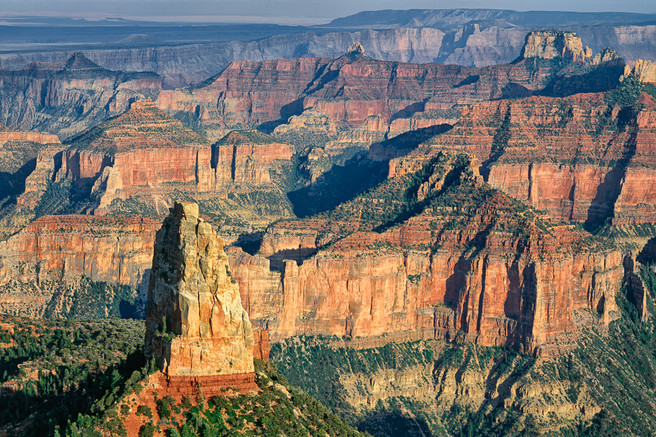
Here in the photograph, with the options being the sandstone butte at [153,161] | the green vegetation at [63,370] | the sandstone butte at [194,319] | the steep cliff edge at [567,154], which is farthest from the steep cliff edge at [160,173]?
the sandstone butte at [194,319]

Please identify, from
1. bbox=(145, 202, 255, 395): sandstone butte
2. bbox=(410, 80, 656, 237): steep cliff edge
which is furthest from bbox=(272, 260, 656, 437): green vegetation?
bbox=(145, 202, 255, 395): sandstone butte

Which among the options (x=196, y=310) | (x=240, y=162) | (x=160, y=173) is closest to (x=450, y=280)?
(x=196, y=310)

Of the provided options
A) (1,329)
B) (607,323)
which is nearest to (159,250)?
(1,329)

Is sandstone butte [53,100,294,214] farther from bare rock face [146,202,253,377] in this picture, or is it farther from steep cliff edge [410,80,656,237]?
bare rock face [146,202,253,377]

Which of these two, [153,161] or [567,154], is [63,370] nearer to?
[153,161]

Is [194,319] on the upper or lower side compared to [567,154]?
upper

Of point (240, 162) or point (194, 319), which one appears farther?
point (240, 162)
